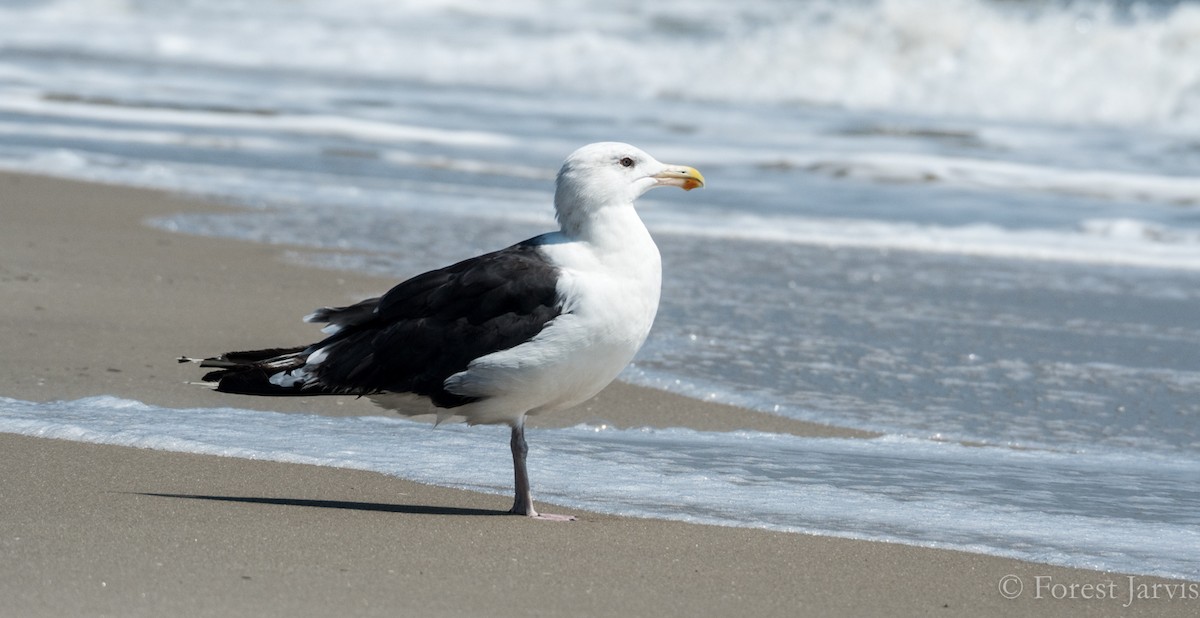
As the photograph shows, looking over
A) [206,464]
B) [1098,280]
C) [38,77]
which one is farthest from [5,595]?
[38,77]

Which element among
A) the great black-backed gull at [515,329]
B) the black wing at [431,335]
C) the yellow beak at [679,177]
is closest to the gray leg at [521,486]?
the great black-backed gull at [515,329]

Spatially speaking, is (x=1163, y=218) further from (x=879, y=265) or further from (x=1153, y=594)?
(x=1153, y=594)

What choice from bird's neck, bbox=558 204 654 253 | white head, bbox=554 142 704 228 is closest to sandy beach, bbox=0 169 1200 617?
bird's neck, bbox=558 204 654 253

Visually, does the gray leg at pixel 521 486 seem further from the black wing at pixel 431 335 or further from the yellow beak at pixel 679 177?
the yellow beak at pixel 679 177

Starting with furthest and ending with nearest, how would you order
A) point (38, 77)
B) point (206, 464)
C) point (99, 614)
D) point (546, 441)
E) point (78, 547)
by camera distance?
point (38, 77) → point (546, 441) → point (206, 464) → point (78, 547) → point (99, 614)

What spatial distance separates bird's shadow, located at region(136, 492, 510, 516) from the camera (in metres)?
4.18

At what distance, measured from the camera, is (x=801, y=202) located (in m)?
12.4

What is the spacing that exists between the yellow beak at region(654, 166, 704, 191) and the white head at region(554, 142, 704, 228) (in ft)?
0.22

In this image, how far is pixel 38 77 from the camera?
66.5 feet

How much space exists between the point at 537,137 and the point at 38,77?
743cm

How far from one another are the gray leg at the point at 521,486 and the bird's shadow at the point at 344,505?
0.05m

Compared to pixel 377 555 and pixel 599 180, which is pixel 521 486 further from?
pixel 599 180

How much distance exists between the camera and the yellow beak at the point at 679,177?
14.9 ft

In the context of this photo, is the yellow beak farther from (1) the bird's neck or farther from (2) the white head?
(1) the bird's neck
